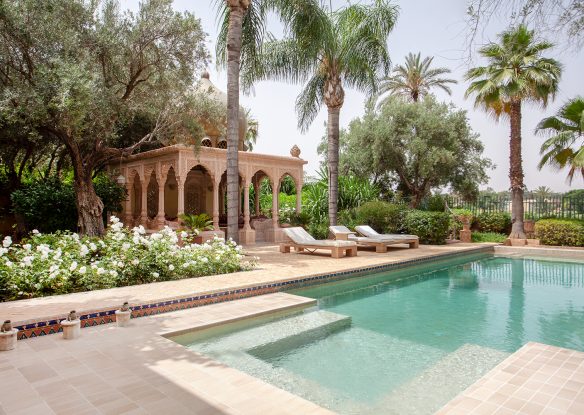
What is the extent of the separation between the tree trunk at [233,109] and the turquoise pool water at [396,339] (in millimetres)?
3370

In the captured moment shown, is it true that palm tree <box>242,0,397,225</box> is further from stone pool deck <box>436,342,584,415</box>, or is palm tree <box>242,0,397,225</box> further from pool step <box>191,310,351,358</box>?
stone pool deck <box>436,342,584,415</box>

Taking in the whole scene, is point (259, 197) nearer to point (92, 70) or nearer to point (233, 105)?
point (233, 105)

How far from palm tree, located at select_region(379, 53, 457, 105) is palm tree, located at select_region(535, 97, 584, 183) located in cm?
1161

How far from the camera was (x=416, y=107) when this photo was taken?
21234 mm

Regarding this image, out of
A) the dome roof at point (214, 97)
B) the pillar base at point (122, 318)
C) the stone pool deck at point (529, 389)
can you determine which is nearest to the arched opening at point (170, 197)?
the dome roof at point (214, 97)

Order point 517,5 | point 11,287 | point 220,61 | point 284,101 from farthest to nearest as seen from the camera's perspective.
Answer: point 284,101 → point 220,61 → point 11,287 → point 517,5

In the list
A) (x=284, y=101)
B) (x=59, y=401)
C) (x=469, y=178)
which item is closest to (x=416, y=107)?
(x=469, y=178)

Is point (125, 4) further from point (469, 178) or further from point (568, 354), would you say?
point (469, 178)

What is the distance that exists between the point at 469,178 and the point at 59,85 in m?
18.9

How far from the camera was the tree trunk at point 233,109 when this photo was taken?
1071 centimetres

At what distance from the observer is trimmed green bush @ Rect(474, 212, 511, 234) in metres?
20.6

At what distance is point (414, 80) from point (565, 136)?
13538 millimetres

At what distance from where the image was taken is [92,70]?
1063 cm

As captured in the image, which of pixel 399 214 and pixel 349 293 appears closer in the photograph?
pixel 349 293
